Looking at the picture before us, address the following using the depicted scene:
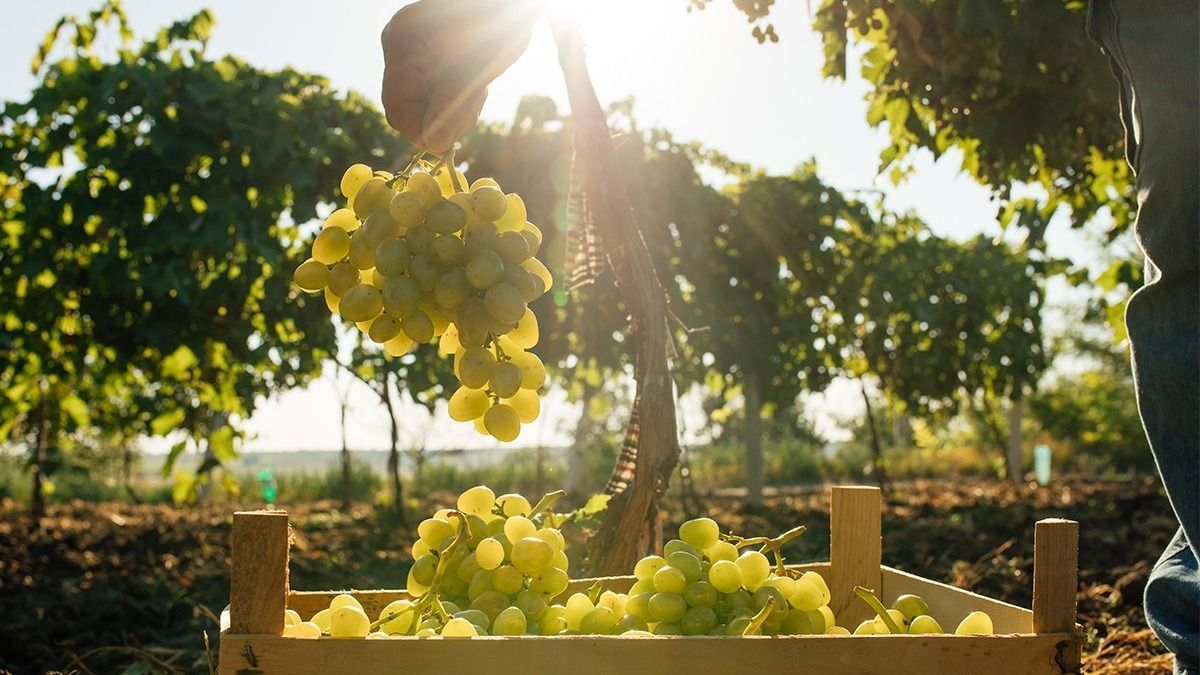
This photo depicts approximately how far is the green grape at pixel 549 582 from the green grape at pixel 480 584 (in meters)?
0.06

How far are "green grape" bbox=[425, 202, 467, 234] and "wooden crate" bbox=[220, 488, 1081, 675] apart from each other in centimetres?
42

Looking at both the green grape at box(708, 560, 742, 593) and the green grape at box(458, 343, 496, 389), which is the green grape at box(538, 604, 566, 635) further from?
the green grape at box(458, 343, 496, 389)

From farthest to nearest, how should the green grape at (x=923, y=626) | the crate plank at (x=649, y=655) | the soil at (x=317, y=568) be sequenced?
the soil at (x=317, y=568), the green grape at (x=923, y=626), the crate plank at (x=649, y=655)

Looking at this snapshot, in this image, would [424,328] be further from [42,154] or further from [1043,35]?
[42,154]

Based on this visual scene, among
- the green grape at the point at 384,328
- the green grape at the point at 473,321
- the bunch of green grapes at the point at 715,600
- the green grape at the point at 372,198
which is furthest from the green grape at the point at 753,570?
the green grape at the point at 372,198

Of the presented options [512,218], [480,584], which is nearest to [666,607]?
[480,584]

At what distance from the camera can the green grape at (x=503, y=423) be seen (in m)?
1.39

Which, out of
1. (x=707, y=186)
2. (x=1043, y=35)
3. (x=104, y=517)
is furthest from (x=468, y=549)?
(x=104, y=517)

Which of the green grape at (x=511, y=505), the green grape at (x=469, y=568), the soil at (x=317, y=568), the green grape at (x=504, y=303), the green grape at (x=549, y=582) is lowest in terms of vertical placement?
the soil at (x=317, y=568)

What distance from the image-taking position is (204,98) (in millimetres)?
6062

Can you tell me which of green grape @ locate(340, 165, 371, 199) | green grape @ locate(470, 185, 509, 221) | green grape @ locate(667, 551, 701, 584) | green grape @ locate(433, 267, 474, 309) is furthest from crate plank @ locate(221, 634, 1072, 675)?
green grape @ locate(340, 165, 371, 199)

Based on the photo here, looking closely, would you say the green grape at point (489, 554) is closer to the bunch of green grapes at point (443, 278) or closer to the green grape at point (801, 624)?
the bunch of green grapes at point (443, 278)

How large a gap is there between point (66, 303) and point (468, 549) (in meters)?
6.52

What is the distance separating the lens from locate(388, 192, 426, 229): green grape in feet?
4.21
